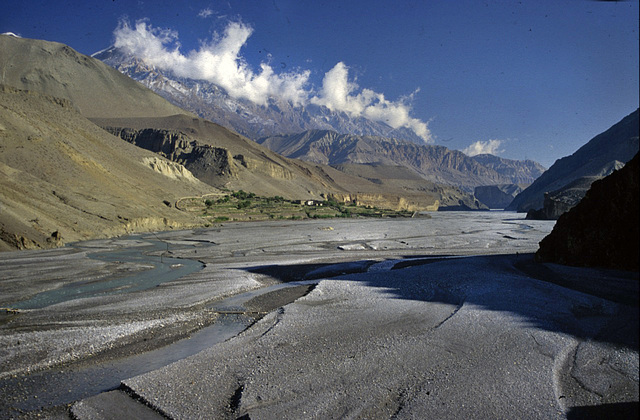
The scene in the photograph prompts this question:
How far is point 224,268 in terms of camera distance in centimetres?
2445

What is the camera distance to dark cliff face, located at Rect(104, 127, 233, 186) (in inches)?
5300

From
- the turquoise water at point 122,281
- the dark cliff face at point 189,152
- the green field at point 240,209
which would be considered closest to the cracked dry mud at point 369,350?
the turquoise water at point 122,281

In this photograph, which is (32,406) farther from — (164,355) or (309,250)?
(309,250)

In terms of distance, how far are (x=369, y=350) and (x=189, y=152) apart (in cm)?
15126

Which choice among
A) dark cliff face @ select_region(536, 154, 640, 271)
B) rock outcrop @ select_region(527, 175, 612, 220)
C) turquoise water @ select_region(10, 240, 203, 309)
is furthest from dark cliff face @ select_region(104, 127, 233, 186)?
dark cliff face @ select_region(536, 154, 640, 271)

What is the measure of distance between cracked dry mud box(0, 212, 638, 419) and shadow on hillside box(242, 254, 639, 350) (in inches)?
3.0

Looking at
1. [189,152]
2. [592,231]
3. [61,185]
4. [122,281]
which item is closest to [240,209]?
[61,185]

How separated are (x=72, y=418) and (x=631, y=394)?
31.7 ft

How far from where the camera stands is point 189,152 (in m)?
150

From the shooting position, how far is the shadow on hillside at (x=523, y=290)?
9.98 metres

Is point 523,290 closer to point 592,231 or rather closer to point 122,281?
point 592,231

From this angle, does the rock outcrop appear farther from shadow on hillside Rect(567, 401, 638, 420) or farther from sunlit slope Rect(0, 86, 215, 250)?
shadow on hillside Rect(567, 401, 638, 420)

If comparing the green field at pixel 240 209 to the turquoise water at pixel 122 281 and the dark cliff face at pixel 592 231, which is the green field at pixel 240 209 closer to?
the turquoise water at pixel 122 281

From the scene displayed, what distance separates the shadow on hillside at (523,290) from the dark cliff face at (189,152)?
116 metres
